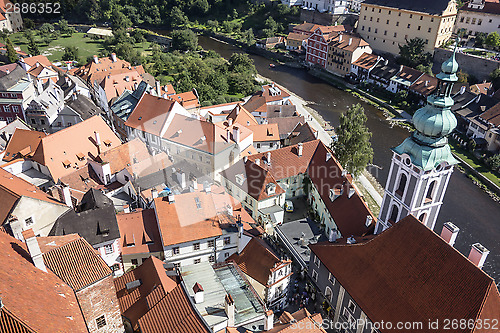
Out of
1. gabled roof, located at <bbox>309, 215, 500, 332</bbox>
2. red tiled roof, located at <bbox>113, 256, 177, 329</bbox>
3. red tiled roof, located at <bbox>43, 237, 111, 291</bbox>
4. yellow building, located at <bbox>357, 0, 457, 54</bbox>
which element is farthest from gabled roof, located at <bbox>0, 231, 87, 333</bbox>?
→ yellow building, located at <bbox>357, 0, 457, 54</bbox>

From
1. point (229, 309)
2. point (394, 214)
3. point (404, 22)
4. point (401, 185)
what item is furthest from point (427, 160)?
point (404, 22)

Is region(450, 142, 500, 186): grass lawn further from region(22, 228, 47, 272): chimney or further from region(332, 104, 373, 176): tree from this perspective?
region(22, 228, 47, 272): chimney

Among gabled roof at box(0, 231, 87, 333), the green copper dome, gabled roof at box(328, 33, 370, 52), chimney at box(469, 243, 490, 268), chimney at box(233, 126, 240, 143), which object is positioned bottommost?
chimney at box(233, 126, 240, 143)

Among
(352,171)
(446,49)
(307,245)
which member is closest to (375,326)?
(307,245)

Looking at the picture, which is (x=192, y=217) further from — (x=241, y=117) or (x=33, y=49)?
(x=33, y=49)

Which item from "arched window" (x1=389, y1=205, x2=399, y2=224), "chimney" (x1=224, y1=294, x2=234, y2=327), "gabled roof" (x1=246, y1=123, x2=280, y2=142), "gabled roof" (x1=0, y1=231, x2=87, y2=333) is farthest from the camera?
"gabled roof" (x1=246, y1=123, x2=280, y2=142)

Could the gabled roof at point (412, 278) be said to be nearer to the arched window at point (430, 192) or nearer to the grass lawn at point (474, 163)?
the arched window at point (430, 192)

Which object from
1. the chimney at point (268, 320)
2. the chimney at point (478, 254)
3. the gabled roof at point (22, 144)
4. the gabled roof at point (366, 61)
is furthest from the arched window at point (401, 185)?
the gabled roof at point (366, 61)
